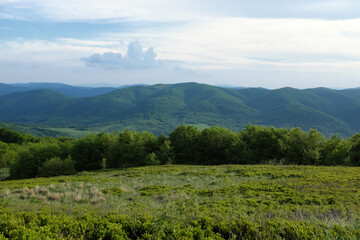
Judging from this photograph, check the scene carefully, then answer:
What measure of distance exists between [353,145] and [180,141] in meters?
37.1

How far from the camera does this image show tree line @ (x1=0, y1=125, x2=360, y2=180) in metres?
46.6

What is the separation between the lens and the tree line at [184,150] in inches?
1836

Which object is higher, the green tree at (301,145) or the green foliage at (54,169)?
the green tree at (301,145)

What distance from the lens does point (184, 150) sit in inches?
2320

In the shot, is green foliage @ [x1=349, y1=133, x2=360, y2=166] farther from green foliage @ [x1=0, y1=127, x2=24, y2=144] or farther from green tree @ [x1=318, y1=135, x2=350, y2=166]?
green foliage @ [x1=0, y1=127, x2=24, y2=144]

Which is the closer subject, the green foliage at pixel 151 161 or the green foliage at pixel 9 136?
the green foliage at pixel 151 161

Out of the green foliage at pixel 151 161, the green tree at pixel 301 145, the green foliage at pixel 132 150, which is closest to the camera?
the green tree at pixel 301 145

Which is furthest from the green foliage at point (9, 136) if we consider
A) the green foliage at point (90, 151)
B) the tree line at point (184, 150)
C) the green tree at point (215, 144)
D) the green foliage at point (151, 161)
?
the green tree at point (215, 144)

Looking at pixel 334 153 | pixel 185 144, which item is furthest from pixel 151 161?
pixel 334 153

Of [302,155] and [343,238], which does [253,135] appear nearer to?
[302,155]

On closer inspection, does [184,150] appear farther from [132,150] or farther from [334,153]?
[334,153]

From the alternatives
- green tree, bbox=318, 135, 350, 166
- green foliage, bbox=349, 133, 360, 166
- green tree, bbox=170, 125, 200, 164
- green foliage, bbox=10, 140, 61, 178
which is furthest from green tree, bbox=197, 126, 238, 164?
green foliage, bbox=10, 140, 61, 178

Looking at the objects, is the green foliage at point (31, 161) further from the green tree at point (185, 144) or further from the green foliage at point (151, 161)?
the green tree at point (185, 144)

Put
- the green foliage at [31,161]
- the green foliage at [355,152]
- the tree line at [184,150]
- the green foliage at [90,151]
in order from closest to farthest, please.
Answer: the green foliage at [355,152] < the tree line at [184,150] < the green foliage at [31,161] < the green foliage at [90,151]
